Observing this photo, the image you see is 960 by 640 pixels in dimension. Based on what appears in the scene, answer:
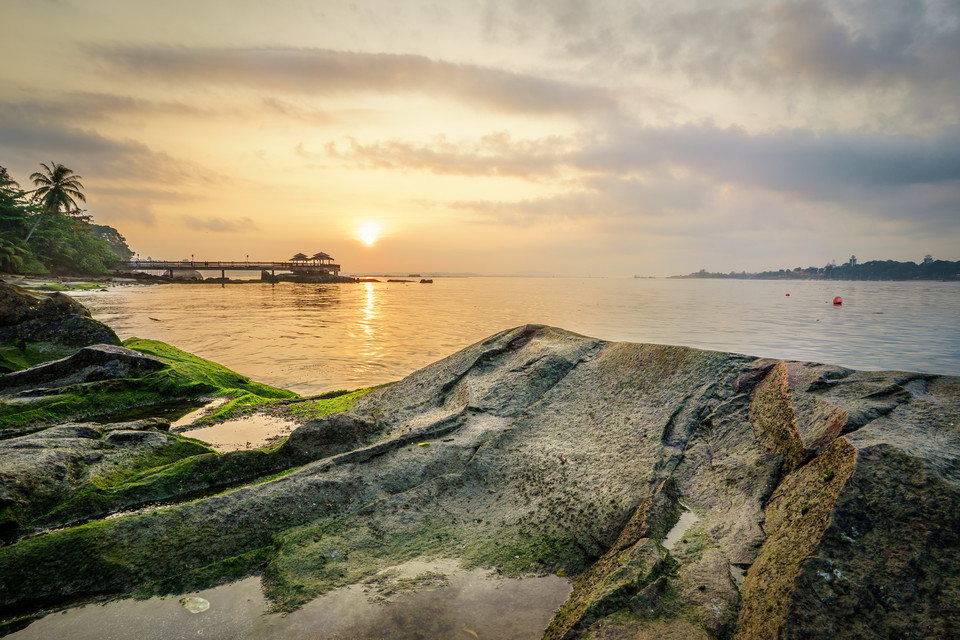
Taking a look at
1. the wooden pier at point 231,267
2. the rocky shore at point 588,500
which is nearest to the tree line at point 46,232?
the wooden pier at point 231,267

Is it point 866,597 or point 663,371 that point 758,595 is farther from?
point 663,371

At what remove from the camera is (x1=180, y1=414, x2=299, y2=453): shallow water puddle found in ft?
22.0

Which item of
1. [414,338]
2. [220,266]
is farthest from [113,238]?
[414,338]

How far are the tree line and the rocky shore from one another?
67319mm

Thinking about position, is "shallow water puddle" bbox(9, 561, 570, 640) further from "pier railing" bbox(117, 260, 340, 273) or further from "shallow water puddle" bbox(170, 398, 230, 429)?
"pier railing" bbox(117, 260, 340, 273)

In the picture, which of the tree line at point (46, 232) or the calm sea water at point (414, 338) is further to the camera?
the tree line at point (46, 232)

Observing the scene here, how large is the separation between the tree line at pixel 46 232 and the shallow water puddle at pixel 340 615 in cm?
6879

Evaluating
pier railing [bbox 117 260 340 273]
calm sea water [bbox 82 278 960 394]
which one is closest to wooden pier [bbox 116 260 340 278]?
pier railing [bbox 117 260 340 273]

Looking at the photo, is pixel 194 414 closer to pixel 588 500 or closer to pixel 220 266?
pixel 588 500

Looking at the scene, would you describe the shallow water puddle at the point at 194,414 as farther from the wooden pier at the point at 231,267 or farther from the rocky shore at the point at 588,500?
the wooden pier at the point at 231,267

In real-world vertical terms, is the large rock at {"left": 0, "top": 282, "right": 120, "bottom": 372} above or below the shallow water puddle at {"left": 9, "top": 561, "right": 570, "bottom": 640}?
above

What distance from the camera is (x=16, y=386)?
8148 millimetres

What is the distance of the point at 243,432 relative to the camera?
725 centimetres

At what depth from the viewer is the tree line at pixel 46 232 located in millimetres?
55625
